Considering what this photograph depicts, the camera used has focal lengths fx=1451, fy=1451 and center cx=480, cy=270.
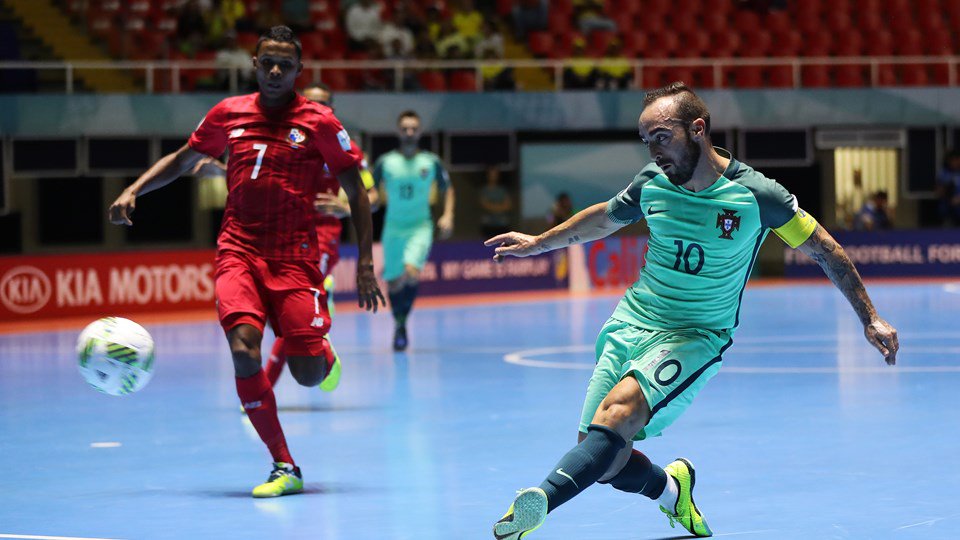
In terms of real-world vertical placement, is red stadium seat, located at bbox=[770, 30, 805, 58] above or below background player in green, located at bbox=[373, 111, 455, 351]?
above

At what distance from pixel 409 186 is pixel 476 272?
934 cm

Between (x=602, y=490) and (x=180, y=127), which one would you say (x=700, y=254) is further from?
(x=180, y=127)

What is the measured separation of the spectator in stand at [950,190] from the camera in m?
26.6

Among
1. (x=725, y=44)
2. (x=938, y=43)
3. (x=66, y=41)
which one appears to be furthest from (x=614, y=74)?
(x=66, y=41)

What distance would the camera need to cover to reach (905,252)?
2686cm

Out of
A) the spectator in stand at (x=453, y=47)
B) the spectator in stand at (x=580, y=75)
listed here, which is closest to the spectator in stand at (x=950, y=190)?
the spectator in stand at (x=580, y=75)

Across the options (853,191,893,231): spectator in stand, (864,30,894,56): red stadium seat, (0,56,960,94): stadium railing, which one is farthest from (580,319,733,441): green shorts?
(864,30,894,56): red stadium seat

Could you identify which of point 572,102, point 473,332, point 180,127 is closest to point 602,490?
point 473,332

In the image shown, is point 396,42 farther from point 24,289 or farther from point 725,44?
point 24,289

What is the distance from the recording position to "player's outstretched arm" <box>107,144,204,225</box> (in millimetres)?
7441

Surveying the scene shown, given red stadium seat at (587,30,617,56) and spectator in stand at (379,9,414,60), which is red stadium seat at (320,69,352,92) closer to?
spectator in stand at (379,9,414,60)

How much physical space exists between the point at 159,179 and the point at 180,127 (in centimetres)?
1536

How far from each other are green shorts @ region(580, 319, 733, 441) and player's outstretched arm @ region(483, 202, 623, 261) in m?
0.43

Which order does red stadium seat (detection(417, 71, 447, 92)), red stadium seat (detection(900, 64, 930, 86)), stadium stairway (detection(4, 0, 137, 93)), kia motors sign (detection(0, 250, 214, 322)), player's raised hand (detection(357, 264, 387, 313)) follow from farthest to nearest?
red stadium seat (detection(900, 64, 930, 86)) → red stadium seat (detection(417, 71, 447, 92)) → stadium stairway (detection(4, 0, 137, 93)) → kia motors sign (detection(0, 250, 214, 322)) → player's raised hand (detection(357, 264, 387, 313))
